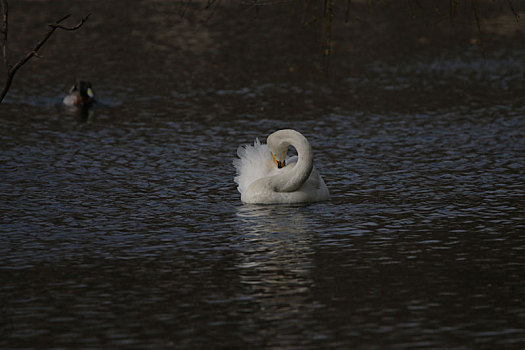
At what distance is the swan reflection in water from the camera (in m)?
11.0

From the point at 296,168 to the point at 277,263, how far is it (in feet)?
13.1

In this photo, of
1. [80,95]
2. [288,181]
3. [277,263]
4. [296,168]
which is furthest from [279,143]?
[80,95]

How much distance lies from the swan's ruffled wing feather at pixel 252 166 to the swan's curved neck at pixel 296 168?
1.75ft

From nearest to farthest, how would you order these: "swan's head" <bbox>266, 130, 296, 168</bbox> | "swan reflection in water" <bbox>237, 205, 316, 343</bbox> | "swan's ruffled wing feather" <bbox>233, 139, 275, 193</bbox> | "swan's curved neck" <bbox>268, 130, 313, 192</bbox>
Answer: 1. "swan reflection in water" <bbox>237, 205, 316, 343</bbox>
2. "swan's curved neck" <bbox>268, 130, 313, 192</bbox>
3. "swan's head" <bbox>266, 130, 296, 168</bbox>
4. "swan's ruffled wing feather" <bbox>233, 139, 275, 193</bbox>

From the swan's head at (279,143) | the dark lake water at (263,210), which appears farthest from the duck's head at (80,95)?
the swan's head at (279,143)

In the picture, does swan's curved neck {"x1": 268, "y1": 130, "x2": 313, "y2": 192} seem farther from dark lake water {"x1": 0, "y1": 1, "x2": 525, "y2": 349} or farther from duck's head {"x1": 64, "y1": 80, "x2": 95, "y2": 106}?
duck's head {"x1": 64, "y1": 80, "x2": 95, "y2": 106}

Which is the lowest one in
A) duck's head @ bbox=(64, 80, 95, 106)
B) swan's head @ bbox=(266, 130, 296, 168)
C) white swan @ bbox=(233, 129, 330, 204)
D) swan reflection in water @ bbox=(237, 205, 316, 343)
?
swan reflection in water @ bbox=(237, 205, 316, 343)

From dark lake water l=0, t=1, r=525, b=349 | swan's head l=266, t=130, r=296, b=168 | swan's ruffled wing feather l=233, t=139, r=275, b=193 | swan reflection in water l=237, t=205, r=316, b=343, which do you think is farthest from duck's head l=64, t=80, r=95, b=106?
swan reflection in water l=237, t=205, r=316, b=343

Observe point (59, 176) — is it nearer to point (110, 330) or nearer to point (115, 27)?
point (110, 330)

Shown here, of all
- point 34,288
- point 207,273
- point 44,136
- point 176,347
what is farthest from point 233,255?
point 44,136

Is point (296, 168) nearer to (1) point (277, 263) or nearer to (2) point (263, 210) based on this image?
(2) point (263, 210)

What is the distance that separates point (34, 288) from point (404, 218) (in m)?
5.96

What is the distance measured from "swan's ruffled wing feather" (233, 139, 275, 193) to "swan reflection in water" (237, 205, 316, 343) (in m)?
0.80

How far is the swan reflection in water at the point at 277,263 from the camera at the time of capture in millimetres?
10953
